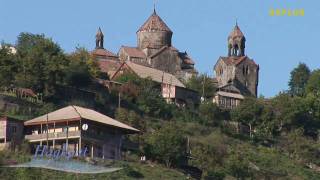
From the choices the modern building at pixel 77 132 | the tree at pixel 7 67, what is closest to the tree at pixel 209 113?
the tree at pixel 7 67

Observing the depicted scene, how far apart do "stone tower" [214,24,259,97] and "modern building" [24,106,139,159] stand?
4236cm

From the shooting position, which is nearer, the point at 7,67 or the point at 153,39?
the point at 7,67

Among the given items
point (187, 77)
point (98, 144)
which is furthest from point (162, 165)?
point (187, 77)

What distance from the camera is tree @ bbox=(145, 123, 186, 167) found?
88312 mm

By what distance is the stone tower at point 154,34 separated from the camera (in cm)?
13025

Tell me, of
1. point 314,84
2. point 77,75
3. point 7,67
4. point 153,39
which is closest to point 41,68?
point 7,67

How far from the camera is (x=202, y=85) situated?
119312 millimetres

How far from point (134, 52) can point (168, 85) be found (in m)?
15.6

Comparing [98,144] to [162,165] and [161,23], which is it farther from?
[161,23]

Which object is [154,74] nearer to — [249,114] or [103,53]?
[103,53]

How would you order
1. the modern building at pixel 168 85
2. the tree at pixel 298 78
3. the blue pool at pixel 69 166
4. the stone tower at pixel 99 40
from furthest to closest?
the tree at pixel 298 78
the stone tower at pixel 99 40
the modern building at pixel 168 85
the blue pool at pixel 69 166

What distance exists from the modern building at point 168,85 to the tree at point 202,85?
1234mm

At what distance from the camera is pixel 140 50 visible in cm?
13088

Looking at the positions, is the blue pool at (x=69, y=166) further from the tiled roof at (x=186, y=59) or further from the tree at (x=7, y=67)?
the tiled roof at (x=186, y=59)
